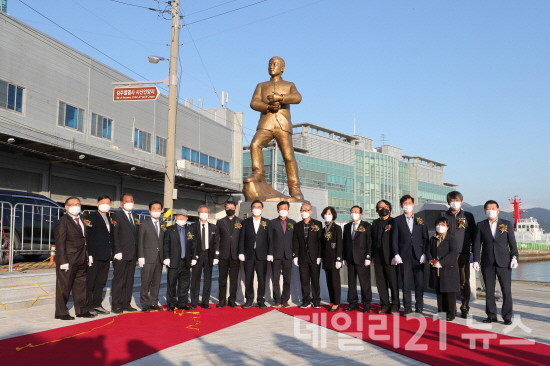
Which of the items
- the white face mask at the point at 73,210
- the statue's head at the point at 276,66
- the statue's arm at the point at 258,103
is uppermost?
the statue's head at the point at 276,66

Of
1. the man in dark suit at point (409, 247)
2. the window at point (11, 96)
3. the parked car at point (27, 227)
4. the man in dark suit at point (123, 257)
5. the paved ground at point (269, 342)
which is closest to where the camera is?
the paved ground at point (269, 342)

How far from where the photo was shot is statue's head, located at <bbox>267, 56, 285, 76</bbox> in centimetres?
1034

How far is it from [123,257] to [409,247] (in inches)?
165

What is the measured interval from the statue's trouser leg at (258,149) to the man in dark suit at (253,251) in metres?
2.32

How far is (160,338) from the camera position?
552 cm

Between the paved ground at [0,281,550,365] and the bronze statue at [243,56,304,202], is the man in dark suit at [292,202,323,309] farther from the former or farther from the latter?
the bronze statue at [243,56,304,202]

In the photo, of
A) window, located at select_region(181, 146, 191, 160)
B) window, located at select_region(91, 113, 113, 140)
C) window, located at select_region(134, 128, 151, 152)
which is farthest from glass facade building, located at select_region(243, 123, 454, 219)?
window, located at select_region(91, 113, 113, 140)

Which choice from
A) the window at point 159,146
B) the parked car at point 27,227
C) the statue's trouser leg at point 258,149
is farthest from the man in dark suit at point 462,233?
the window at point 159,146

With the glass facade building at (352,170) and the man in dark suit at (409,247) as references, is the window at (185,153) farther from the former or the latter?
the man in dark suit at (409,247)

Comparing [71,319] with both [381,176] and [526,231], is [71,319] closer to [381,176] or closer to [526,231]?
[381,176]

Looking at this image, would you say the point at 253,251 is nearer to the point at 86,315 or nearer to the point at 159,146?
the point at 86,315

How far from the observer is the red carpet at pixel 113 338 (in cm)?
465

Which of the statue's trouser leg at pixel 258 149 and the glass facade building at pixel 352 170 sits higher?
the glass facade building at pixel 352 170

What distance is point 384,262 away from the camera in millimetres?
7449
